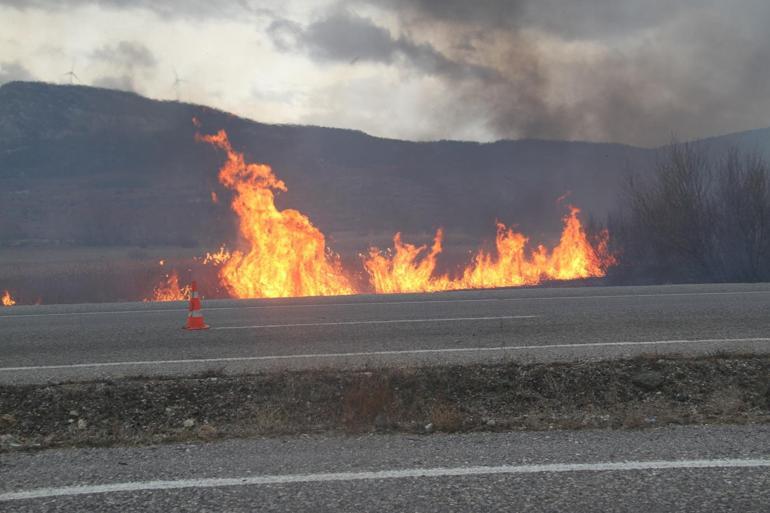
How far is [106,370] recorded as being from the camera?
26.1 ft

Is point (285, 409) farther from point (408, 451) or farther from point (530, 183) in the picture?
point (530, 183)

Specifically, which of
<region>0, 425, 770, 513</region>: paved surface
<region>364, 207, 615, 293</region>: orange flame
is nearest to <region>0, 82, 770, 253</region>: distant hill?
<region>364, 207, 615, 293</region>: orange flame

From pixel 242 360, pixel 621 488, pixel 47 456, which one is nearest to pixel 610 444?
pixel 621 488

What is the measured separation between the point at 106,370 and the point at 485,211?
8609 centimetres

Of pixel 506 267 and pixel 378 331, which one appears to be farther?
pixel 506 267

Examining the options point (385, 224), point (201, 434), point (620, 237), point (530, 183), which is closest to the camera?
point (201, 434)

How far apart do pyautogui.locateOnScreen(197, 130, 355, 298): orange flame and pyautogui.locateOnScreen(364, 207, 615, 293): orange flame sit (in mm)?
3045

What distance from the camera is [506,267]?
25641mm

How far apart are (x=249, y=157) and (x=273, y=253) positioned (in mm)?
78145

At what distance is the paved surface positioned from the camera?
12.8ft

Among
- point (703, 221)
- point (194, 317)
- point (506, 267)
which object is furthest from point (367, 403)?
point (506, 267)

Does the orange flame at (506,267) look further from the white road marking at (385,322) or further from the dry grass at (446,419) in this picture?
the dry grass at (446,419)

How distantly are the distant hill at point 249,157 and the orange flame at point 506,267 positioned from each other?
1326 inches

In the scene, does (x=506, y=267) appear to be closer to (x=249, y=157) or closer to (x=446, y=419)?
(x=446, y=419)
